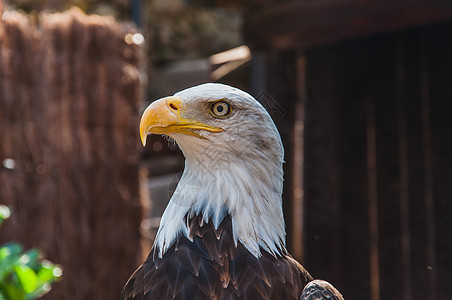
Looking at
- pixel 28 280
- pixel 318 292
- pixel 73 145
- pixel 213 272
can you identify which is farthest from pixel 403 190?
pixel 73 145

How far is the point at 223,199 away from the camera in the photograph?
1626 mm

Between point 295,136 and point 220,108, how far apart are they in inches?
53.5

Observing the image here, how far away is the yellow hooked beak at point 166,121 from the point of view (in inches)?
61.6

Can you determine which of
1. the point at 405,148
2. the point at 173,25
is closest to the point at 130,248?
the point at 405,148

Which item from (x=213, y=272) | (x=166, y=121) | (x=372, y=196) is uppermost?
(x=166, y=121)

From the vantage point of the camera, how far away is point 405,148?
6.77ft

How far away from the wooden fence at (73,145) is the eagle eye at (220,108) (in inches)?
102

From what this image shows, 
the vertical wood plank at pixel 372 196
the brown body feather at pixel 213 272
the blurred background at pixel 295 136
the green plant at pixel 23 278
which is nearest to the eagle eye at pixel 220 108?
the blurred background at pixel 295 136

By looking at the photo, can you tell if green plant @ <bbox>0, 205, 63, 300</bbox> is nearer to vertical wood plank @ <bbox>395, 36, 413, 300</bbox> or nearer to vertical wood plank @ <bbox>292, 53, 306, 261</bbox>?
vertical wood plank @ <bbox>292, 53, 306, 261</bbox>

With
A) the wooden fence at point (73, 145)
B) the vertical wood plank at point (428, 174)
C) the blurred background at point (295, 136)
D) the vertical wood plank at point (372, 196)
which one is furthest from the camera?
the wooden fence at point (73, 145)

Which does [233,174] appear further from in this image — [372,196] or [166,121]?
[372,196]

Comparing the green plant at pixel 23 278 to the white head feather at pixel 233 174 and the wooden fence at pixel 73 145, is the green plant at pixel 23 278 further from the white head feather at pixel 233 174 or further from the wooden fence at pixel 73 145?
the white head feather at pixel 233 174

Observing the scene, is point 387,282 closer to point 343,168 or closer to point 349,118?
point 343,168

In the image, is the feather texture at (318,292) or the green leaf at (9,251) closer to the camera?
the feather texture at (318,292)
